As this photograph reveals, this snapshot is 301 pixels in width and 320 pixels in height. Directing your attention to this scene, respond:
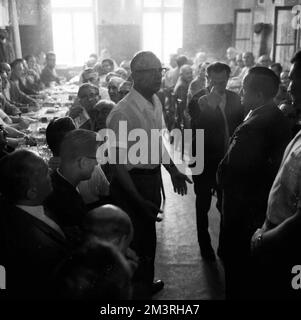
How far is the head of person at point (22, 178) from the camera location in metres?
1.58

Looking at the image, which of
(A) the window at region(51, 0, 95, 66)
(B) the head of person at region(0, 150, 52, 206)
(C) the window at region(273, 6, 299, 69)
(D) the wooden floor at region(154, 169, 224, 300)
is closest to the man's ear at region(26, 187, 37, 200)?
(B) the head of person at region(0, 150, 52, 206)

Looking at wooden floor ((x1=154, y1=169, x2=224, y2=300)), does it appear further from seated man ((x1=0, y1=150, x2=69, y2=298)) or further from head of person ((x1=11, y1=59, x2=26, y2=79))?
head of person ((x1=11, y1=59, x2=26, y2=79))

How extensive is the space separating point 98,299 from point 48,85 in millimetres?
9501

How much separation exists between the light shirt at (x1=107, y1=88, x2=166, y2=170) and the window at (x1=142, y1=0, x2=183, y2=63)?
1157 centimetres

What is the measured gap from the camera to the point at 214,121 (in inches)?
135

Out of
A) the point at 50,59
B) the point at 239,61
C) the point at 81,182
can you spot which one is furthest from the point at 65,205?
the point at 50,59

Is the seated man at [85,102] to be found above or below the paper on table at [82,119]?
above

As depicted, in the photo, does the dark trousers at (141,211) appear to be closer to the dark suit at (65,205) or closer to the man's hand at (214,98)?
the dark suit at (65,205)

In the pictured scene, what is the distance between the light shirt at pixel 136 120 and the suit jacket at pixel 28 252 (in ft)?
3.57

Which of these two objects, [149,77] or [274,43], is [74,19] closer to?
[274,43]

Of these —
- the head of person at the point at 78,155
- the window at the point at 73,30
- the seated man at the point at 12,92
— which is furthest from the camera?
the window at the point at 73,30

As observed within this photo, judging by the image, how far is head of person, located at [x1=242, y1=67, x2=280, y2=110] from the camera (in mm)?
2510

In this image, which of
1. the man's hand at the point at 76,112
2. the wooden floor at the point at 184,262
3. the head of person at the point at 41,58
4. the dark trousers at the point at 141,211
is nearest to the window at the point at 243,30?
the head of person at the point at 41,58

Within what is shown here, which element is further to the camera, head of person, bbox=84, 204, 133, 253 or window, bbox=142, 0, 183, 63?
window, bbox=142, 0, 183, 63
